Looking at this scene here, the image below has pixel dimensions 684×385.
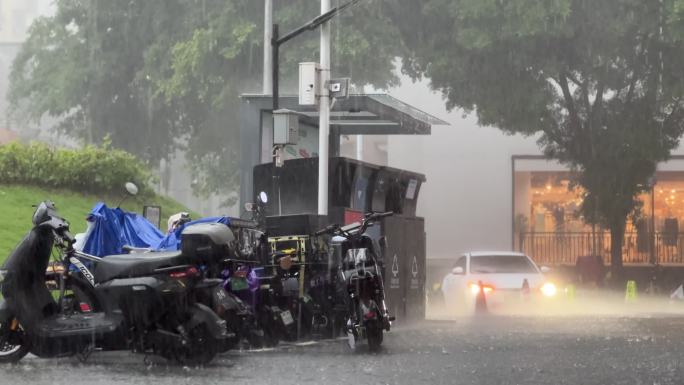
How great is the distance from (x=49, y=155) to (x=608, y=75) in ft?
47.5

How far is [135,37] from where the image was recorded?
125 feet

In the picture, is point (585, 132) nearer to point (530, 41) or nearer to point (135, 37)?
point (530, 41)

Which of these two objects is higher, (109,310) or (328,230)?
(328,230)

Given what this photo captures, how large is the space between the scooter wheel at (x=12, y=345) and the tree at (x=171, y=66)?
21.0 meters

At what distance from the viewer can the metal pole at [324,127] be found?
18422 millimetres

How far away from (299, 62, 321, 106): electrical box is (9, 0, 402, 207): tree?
1183 centimetres

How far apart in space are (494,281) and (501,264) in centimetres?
157

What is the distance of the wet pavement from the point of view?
1026cm

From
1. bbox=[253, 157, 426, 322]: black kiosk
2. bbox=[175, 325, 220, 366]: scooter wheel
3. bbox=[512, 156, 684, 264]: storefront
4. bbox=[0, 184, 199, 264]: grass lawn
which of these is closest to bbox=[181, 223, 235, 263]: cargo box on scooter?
bbox=[175, 325, 220, 366]: scooter wheel

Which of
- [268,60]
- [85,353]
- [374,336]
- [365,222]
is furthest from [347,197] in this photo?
[268,60]

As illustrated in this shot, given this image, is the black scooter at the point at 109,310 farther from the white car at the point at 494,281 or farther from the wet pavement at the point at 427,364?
the white car at the point at 494,281

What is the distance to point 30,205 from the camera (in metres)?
19.5

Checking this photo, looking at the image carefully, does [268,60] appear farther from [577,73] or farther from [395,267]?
[395,267]

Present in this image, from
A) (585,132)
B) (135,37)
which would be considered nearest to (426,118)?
(585,132)
